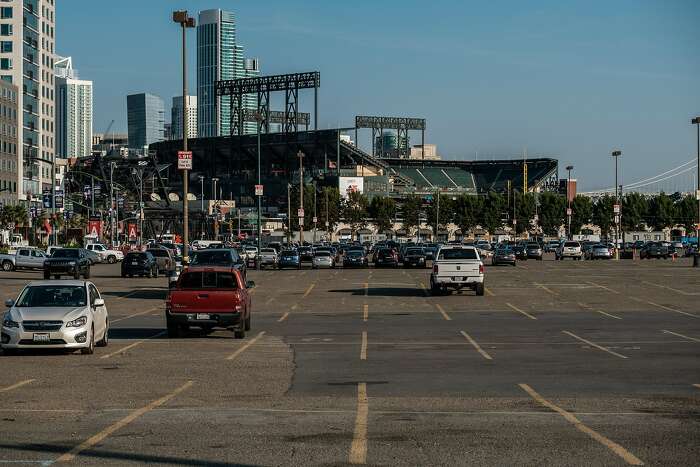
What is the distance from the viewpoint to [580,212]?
189 m

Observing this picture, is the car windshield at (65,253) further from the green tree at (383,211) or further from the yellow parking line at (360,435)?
the green tree at (383,211)

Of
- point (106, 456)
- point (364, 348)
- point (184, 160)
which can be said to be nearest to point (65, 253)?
point (184, 160)

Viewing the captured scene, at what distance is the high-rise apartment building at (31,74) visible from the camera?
155125 mm

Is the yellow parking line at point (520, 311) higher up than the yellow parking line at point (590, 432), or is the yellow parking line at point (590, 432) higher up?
the yellow parking line at point (590, 432)

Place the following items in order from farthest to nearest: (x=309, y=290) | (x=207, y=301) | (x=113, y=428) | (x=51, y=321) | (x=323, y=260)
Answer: (x=323, y=260) → (x=309, y=290) → (x=207, y=301) → (x=51, y=321) → (x=113, y=428)

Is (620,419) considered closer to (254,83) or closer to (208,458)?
(208,458)

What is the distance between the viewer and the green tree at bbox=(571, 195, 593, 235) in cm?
18900

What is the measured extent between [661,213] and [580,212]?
15356 millimetres

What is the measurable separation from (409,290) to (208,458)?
40456 mm

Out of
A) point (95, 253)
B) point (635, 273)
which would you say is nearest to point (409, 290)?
point (635, 273)

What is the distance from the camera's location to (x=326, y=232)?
183125 mm

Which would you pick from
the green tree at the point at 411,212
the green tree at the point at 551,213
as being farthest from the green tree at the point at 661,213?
the green tree at the point at 411,212

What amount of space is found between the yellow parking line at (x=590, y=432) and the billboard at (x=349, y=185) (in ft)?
575

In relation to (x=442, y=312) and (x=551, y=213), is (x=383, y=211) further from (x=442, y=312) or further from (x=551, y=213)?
(x=442, y=312)
